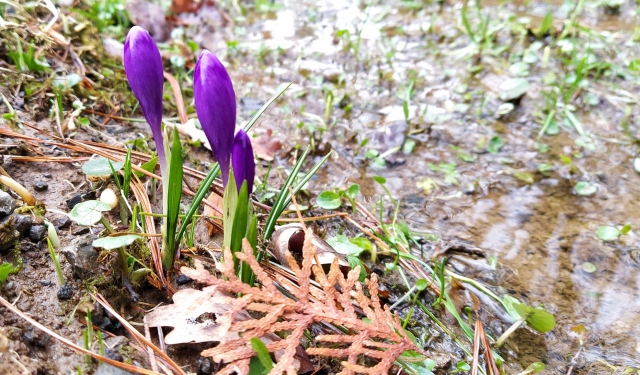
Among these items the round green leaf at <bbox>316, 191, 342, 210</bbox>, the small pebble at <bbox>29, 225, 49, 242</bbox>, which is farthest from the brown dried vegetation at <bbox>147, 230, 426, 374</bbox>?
the round green leaf at <bbox>316, 191, 342, 210</bbox>

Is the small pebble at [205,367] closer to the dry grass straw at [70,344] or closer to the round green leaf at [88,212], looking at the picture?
the dry grass straw at [70,344]

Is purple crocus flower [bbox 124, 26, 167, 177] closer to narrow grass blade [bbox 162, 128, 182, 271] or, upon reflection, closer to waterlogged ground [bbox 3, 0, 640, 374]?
narrow grass blade [bbox 162, 128, 182, 271]

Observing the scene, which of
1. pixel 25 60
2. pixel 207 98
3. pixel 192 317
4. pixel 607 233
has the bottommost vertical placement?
pixel 607 233

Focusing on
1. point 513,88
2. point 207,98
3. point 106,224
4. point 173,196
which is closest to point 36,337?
point 106,224

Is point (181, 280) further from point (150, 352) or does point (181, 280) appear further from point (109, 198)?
point (109, 198)

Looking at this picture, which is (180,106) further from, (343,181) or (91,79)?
(343,181)

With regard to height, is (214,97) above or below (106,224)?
above
